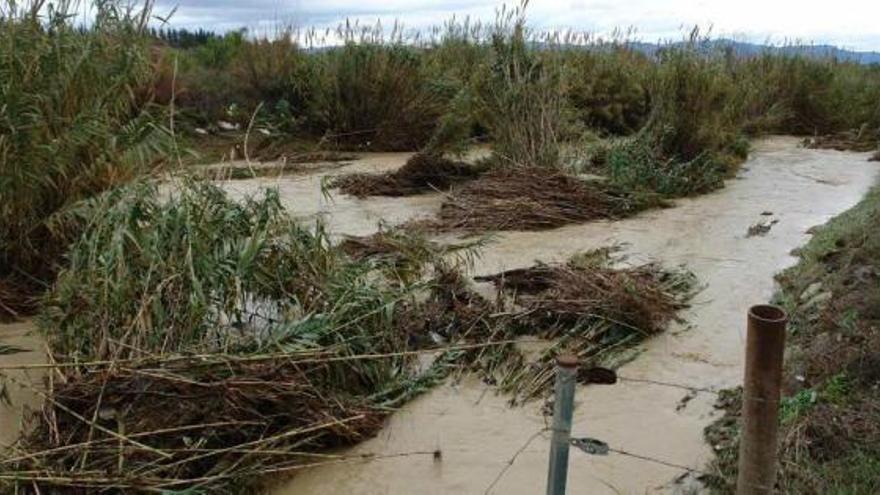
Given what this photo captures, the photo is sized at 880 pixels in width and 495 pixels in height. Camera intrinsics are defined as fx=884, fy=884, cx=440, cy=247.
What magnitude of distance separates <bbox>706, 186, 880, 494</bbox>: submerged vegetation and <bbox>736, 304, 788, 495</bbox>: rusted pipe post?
2.39ft

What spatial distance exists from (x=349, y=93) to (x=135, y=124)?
6.59m

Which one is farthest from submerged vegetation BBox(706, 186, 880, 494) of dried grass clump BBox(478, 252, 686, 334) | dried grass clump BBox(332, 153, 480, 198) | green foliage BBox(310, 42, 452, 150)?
green foliage BBox(310, 42, 452, 150)

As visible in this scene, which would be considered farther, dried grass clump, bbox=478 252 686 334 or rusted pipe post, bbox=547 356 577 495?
dried grass clump, bbox=478 252 686 334

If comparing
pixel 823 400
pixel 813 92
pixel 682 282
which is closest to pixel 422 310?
pixel 682 282

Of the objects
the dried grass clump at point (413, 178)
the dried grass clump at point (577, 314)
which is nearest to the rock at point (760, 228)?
the dried grass clump at point (577, 314)

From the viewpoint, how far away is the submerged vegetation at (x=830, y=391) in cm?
276

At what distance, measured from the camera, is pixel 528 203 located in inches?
278

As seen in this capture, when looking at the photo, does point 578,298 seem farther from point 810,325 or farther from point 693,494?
point 693,494

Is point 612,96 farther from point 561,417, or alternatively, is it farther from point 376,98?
point 561,417

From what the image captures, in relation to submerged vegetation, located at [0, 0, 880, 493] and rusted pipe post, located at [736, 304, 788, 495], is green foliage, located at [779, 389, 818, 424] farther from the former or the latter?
rusted pipe post, located at [736, 304, 788, 495]

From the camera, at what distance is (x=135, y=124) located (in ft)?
16.4

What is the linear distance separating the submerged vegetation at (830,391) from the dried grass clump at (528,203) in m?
2.46

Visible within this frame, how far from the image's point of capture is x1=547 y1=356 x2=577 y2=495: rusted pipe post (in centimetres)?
209

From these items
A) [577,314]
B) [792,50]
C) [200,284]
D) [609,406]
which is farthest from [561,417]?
[792,50]
